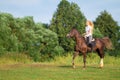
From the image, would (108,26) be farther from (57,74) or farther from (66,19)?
(57,74)

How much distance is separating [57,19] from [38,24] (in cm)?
416

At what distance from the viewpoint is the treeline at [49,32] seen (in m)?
52.8

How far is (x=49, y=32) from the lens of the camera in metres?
62.3

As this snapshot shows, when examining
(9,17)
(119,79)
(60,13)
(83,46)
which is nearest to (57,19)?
(60,13)

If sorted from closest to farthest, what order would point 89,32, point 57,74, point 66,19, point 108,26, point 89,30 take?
1. point 57,74
2. point 89,30
3. point 89,32
4. point 66,19
5. point 108,26

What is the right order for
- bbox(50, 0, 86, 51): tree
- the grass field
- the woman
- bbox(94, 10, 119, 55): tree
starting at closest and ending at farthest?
the grass field < the woman < bbox(50, 0, 86, 51): tree < bbox(94, 10, 119, 55): tree

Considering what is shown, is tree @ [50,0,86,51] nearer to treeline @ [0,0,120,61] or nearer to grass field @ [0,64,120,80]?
treeline @ [0,0,120,61]

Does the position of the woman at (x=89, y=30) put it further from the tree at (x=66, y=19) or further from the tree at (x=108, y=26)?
the tree at (x=108, y=26)

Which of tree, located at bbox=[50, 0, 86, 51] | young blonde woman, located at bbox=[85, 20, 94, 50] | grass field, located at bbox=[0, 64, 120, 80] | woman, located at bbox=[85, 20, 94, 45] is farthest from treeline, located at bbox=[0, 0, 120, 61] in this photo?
grass field, located at bbox=[0, 64, 120, 80]

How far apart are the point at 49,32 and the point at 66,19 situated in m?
6.51

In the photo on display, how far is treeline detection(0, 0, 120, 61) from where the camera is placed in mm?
52750

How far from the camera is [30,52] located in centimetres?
5397

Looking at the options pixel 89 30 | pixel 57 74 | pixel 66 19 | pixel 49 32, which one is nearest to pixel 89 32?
pixel 89 30


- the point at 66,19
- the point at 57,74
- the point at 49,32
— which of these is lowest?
the point at 57,74
